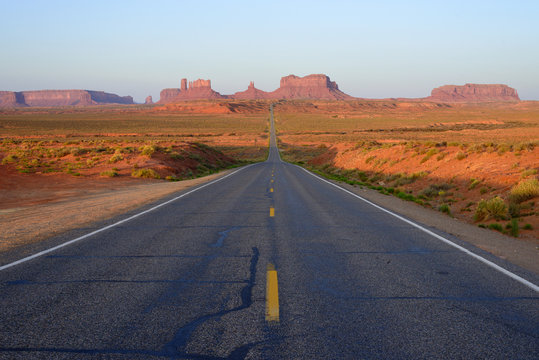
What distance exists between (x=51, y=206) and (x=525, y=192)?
53.9 feet

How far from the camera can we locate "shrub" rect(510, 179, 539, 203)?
12.1 meters

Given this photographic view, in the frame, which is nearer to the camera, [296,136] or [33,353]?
[33,353]

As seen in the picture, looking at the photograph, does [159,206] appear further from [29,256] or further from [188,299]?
[188,299]

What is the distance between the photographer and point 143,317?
14.5 feet

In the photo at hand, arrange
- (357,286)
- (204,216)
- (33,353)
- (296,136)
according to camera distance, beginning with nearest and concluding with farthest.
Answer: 1. (33,353)
2. (357,286)
3. (204,216)
4. (296,136)

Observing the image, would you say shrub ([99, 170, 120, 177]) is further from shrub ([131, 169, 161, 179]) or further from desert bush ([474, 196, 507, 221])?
desert bush ([474, 196, 507, 221])

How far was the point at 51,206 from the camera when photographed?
554 inches

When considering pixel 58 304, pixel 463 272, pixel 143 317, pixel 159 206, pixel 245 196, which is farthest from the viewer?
pixel 245 196

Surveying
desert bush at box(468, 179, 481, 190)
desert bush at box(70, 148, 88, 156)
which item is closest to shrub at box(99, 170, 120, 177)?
desert bush at box(70, 148, 88, 156)

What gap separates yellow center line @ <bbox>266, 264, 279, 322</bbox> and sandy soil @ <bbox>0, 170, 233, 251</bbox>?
548 centimetres

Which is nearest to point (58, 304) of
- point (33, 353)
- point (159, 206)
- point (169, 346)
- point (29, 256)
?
point (33, 353)

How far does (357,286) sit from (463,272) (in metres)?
1.98

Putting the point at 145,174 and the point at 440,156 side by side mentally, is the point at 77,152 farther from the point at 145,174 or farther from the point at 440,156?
the point at 440,156

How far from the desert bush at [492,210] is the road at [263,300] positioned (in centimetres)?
363
